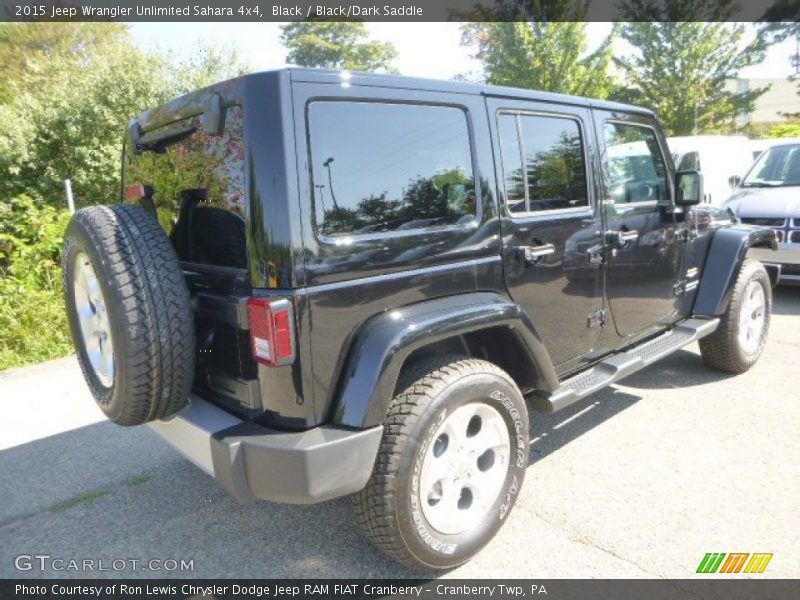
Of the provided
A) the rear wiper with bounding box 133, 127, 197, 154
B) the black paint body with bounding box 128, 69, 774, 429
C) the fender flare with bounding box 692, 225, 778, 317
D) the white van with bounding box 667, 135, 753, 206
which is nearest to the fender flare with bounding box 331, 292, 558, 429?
the black paint body with bounding box 128, 69, 774, 429

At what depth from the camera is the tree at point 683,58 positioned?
2044 centimetres

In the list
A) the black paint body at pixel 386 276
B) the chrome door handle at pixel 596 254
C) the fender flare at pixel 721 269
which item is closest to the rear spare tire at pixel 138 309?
the black paint body at pixel 386 276

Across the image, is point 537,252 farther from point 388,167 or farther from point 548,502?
point 548,502

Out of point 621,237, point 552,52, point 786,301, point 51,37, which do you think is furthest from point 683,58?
point 51,37

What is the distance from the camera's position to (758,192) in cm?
721

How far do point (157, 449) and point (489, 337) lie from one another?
2344 mm

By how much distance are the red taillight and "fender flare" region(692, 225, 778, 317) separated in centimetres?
331

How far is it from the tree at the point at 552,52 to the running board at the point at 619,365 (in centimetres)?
1616

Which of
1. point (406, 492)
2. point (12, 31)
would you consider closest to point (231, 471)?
point (406, 492)

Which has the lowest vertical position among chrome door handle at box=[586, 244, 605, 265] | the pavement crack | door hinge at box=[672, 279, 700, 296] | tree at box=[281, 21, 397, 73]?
the pavement crack

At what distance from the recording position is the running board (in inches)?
110

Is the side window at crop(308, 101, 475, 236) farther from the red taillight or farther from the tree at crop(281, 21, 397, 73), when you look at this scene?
the tree at crop(281, 21, 397, 73)

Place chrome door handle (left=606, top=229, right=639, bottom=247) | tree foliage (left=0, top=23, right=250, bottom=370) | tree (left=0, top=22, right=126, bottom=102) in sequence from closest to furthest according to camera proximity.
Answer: chrome door handle (left=606, top=229, right=639, bottom=247), tree foliage (left=0, top=23, right=250, bottom=370), tree (left=0, top=22, right=126, bottom=102)

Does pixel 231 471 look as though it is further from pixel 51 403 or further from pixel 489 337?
pixel 51 403
